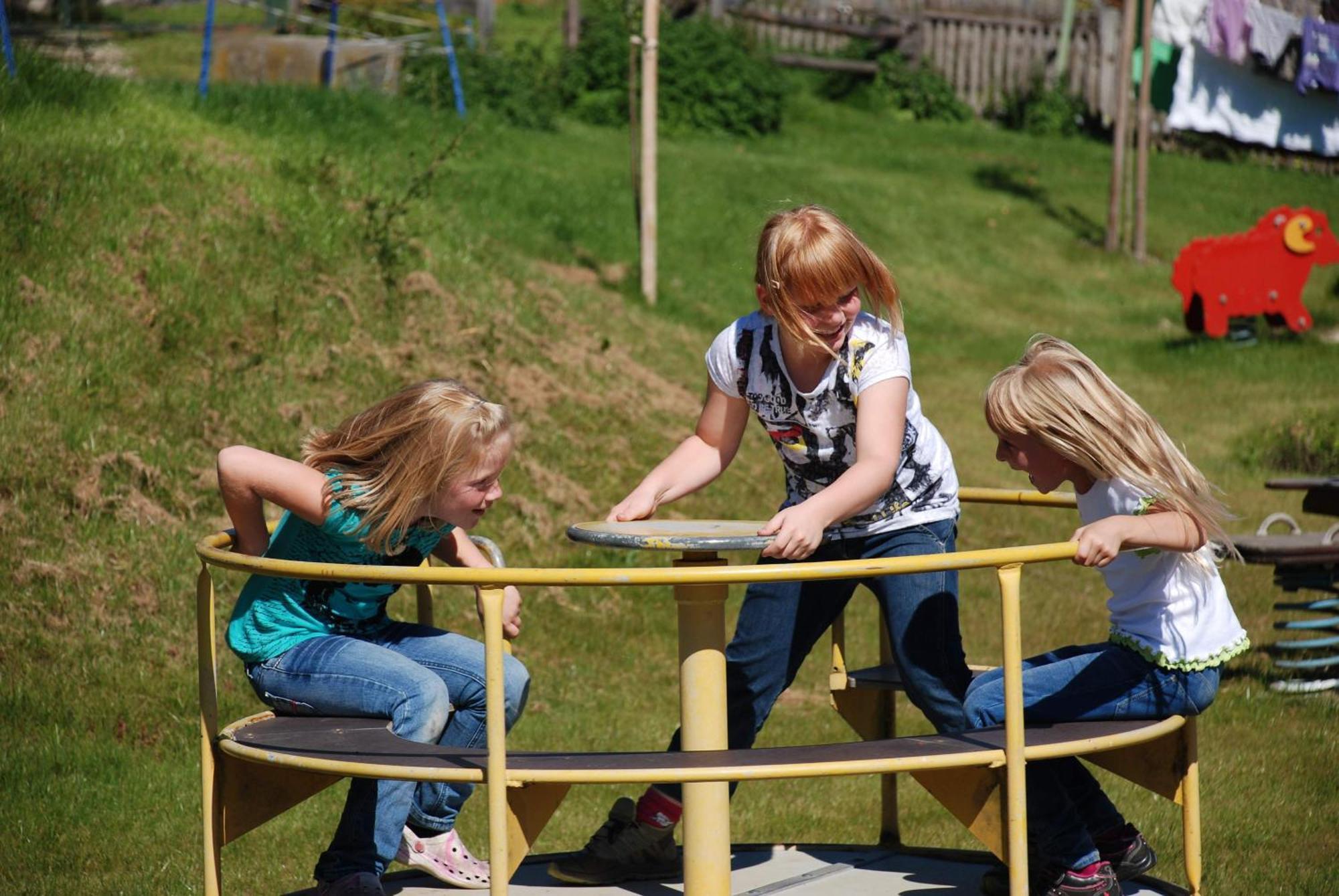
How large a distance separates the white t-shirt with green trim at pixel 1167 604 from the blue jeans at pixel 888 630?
420mm

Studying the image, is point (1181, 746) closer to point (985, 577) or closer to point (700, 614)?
point (700, 614)

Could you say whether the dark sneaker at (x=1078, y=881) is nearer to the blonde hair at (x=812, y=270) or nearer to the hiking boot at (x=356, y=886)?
the blonde hair at (x=812, y=270)

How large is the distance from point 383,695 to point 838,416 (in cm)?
128

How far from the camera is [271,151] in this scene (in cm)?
1012

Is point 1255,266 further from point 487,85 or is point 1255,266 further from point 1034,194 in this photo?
point 487,85

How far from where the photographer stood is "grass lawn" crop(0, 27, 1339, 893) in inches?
217

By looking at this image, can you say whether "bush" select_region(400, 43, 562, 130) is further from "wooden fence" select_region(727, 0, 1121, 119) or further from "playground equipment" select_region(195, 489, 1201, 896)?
"playground equipment" select_region(195, 489, 1201, 896)

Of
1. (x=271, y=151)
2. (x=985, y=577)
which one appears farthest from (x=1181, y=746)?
(x=271, y=151)

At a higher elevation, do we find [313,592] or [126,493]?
[313,592]

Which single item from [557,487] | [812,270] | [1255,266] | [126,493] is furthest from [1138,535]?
[1255,266]

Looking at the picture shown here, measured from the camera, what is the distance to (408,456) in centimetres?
359

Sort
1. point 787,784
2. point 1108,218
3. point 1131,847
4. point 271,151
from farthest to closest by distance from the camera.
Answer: point 1108,218 < point 271,151 < point 787,784 < point 1131,847

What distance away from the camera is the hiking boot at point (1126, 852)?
3.90 meters

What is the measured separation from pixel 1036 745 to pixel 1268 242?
11232 millimetres
